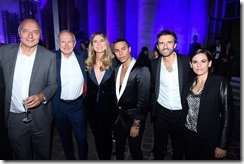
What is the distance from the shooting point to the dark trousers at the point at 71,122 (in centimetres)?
291

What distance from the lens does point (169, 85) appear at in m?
2.71

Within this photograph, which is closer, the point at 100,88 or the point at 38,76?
the point at 38,76

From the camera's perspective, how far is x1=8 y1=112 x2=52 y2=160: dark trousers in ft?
8.14

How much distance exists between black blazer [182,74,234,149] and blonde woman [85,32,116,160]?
4.16 ft

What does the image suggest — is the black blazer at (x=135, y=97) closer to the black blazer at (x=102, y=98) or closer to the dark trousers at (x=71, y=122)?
the black blazer at (x=102, y=98)

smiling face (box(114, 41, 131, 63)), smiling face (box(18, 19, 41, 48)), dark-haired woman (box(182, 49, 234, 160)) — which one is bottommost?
dark-haired woman (box(182, 49, 234, 160))

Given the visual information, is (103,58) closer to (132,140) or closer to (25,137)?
(132,140)

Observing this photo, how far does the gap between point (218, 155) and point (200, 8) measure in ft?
28.8

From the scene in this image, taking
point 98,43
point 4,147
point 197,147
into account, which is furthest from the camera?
point 98,43

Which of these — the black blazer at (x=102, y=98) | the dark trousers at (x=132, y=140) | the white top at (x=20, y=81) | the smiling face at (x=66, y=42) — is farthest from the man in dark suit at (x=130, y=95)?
the white top at (x=20, y=81)

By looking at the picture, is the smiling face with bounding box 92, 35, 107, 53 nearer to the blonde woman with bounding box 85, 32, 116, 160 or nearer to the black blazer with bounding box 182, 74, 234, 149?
the blonde woman with bounding box 85, 32, 116, 160

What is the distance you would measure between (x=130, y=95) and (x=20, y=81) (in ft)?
4.95

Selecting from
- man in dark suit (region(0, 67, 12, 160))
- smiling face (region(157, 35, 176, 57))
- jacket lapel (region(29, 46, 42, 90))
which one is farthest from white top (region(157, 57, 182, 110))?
man in dark suit (region(0, 67, 12, 160))

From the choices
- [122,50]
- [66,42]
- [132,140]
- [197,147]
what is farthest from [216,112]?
[66,42]
